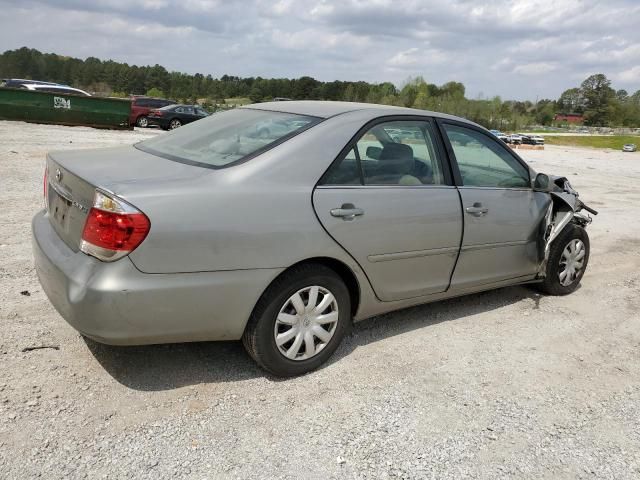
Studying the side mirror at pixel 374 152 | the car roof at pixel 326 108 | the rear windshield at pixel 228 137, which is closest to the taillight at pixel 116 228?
the rear windshield at pixel 228 137

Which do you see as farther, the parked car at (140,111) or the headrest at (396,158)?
the parked car at (140,111)

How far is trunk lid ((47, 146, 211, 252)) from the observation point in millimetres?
2805

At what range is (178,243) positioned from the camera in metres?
2.76

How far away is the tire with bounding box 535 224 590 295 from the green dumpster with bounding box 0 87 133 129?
801 inches

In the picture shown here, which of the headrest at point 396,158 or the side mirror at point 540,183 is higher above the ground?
the headrest at point 396,158

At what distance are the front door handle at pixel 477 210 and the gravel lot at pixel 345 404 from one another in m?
0.89

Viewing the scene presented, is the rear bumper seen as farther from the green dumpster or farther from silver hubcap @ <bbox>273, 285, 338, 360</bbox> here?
→ the green dumpster

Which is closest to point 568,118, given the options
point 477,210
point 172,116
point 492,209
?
point 172,116

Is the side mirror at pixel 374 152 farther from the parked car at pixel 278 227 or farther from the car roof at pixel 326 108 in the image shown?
the car roof at pixel 326 108

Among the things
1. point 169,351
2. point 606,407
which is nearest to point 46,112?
point 169,351

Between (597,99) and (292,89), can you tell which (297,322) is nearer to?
(292,89)

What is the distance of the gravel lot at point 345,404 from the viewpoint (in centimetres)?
261

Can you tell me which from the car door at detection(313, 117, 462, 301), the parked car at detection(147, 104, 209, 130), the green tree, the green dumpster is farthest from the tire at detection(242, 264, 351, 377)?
the green tree

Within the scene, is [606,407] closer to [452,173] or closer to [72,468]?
Answer: [452,173]
